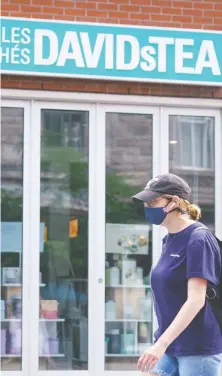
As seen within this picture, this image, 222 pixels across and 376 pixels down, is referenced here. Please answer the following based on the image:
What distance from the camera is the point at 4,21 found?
873cm

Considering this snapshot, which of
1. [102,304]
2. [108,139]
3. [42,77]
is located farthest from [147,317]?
[42,77]

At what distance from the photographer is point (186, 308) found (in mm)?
4559

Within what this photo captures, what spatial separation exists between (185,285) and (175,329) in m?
0.30

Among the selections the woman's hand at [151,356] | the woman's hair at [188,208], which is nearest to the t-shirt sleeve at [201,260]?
the woman's hair at [188,208]

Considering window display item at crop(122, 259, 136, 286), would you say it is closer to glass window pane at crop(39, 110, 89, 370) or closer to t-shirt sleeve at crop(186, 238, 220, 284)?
glass window pane at crop(39, 110, 89, 370)

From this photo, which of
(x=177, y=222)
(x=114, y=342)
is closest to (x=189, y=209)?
(x=177, y=222)

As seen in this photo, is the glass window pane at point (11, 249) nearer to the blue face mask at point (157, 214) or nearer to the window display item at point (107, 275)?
the window display item at point (107, 275)

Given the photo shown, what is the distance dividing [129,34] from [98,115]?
2.86 feet

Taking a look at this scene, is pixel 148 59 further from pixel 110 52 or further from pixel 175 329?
pixel 175 329

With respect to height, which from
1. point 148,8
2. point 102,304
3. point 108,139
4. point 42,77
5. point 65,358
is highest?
point 148,8

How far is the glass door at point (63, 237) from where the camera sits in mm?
8977

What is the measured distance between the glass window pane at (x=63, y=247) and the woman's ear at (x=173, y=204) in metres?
4.12

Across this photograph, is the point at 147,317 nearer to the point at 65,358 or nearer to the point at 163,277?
the point at 65,358

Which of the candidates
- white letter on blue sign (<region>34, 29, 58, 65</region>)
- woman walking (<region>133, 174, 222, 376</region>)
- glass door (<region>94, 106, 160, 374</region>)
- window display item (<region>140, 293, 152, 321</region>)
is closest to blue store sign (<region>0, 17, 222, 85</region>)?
white letter on blue sign (<region>34, 29, 58, 65</region>)
